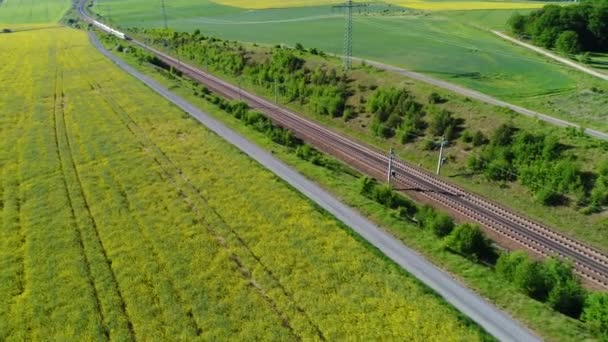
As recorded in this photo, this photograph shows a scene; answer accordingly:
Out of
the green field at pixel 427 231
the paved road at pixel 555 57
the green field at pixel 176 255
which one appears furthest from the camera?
the paved road at pixel 555 57

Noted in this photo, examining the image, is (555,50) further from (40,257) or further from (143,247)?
(40,257)

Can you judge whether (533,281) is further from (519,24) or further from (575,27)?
(519,24)

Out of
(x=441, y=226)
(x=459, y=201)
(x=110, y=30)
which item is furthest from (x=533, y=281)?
(x=110, y=30)

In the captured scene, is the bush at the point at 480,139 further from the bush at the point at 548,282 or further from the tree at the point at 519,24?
the tree at the point at 519,24

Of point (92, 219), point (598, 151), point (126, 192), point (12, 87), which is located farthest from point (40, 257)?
point (12, 87)

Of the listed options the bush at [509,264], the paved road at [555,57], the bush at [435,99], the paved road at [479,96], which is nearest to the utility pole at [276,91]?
the paved road at [479,96]
